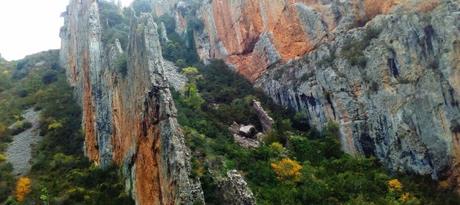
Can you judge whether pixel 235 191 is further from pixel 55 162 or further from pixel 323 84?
pixel 55 162

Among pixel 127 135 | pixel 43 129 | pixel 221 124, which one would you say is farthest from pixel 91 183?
pixel 43 129

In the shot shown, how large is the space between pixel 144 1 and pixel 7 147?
132 feet

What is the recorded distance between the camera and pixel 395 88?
3722 centimetres

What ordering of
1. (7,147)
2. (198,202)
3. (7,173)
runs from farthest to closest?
(7,147) < (7,173) < (198,202)

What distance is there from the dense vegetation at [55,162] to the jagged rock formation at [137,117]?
111cm

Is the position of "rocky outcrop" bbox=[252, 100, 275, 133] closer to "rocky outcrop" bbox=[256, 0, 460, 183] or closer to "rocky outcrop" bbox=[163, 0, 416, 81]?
"rocky outcrop" bbox=[256, 0, 460, 183]

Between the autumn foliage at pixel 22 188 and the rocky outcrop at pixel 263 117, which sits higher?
the rocky outcrop at pixel 263 117

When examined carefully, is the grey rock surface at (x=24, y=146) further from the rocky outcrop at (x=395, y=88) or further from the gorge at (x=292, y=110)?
the rocky outcrop at (x=395, y=88)

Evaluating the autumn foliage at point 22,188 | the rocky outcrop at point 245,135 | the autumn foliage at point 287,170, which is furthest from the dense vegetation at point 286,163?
the autumn foliage at point 22,188

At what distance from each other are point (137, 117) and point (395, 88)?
14977 mm

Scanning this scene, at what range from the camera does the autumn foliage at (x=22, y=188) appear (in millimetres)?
35844

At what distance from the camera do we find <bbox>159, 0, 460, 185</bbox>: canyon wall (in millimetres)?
34594

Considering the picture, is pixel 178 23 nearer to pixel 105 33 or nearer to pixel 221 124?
pixel 105 33

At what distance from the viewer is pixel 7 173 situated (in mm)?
40219
